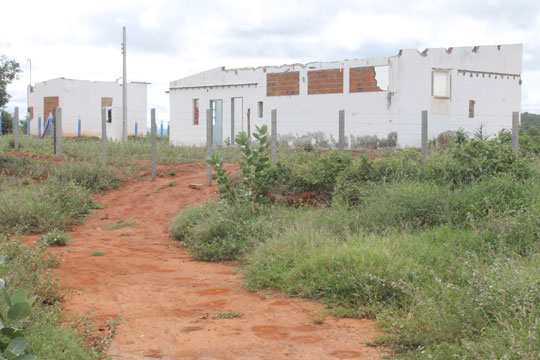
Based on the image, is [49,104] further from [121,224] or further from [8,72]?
[121,224]

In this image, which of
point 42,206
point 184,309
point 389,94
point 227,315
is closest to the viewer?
point 227,315

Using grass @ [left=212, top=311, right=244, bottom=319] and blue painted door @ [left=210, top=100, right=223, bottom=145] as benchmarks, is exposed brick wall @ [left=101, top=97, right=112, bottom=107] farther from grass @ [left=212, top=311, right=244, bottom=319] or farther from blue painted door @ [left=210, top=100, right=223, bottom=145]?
grass @ [left=212, top=311, right=244, bottom=319]

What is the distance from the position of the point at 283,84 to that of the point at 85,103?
57.4 ft

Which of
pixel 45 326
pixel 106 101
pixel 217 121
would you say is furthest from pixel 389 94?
pixel 106 101

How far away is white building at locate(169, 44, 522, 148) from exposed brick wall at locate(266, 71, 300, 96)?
0.13 feet

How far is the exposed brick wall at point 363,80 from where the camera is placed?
2066 centimetres

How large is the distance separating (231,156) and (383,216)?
388 inches

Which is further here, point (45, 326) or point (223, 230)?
point (223, 230)

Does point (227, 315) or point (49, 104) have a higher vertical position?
point (49, 104)

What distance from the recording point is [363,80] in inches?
821

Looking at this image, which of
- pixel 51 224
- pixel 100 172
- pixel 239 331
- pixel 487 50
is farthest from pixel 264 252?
pixel 487 50

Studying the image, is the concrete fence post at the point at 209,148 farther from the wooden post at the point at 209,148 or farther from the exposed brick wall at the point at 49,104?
the exposed brick wall at the point at 49,104

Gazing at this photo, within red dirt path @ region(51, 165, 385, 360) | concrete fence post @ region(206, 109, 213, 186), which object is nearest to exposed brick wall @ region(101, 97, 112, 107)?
concrete fence post @ region(206, 109, 213, 186)

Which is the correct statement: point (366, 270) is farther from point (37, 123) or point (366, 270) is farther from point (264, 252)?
point (37, 123)
